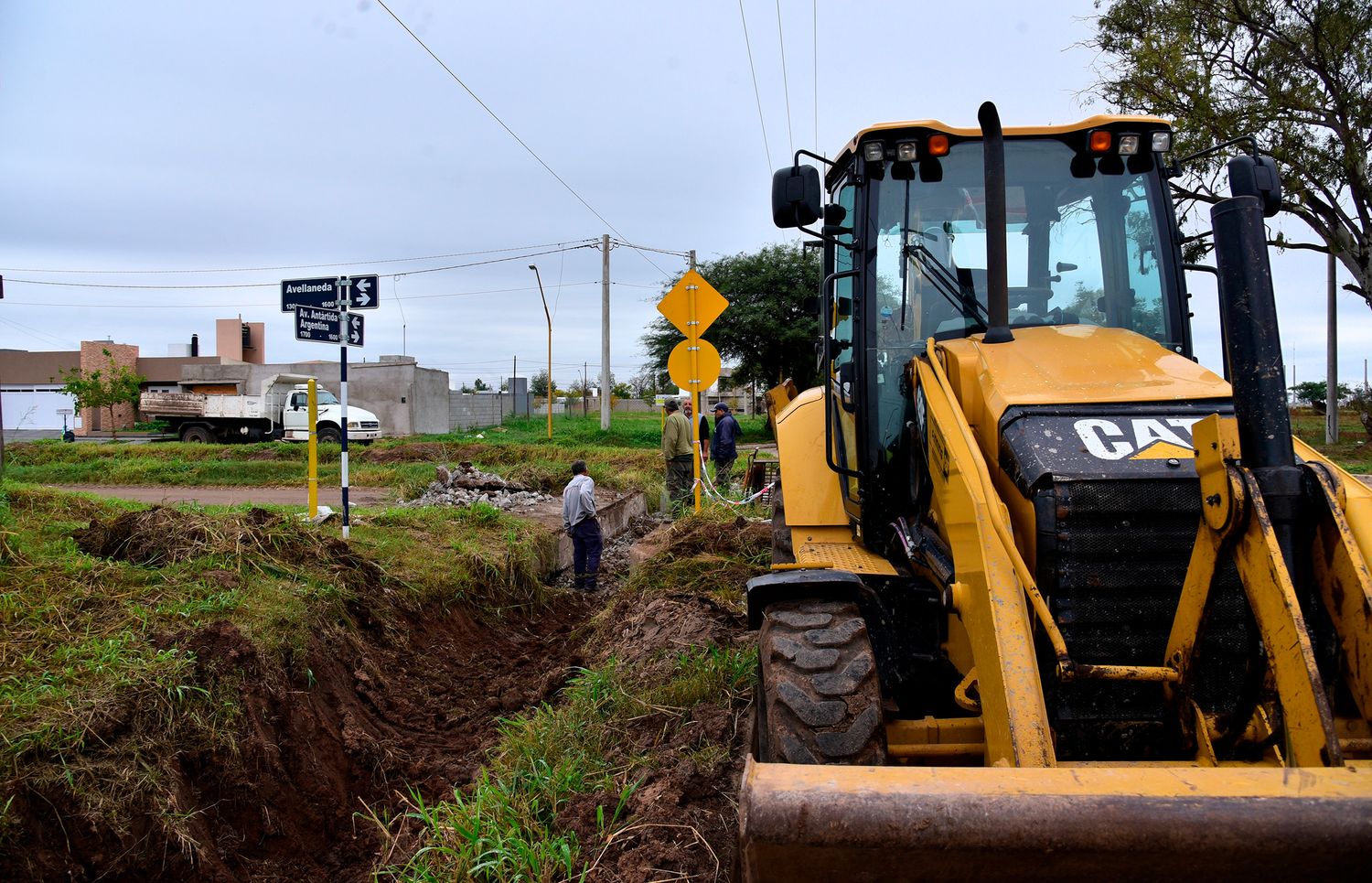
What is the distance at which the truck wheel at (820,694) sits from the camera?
3.10 metres

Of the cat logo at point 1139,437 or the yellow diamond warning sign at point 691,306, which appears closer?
the cat logo at point 1139,437

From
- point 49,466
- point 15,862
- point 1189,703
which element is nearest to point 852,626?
point 1189,703

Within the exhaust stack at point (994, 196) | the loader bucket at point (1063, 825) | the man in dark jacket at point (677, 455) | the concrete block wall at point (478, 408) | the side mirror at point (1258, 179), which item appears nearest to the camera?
the loader bucket at point (1063, 825)

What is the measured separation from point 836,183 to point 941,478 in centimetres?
231

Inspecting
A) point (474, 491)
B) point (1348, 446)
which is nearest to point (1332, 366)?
point (1348, 446)

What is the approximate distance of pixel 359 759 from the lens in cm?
553

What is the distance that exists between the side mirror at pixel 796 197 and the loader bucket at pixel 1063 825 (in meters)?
2.68

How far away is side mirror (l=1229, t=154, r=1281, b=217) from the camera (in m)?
2.80

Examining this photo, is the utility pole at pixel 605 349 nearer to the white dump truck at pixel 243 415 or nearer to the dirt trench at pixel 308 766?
the white dump truck at pixel 243 415

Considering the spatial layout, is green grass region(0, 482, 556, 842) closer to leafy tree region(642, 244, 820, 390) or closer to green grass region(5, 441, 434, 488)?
green grass region(5, 441, 434, 488)

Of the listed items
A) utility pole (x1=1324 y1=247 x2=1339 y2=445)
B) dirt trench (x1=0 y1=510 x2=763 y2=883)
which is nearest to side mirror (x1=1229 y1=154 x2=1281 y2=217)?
dirt trench (x1=0 y1=510 x2=763 y2=883)

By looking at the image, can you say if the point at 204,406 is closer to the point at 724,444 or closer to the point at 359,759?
the point at 724,444

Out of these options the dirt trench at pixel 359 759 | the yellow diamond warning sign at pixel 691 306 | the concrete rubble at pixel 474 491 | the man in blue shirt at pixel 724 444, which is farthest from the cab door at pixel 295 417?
the dirt trench at pixel 359 759

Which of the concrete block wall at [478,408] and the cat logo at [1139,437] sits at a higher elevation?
the concrete block wall at [478,408]
